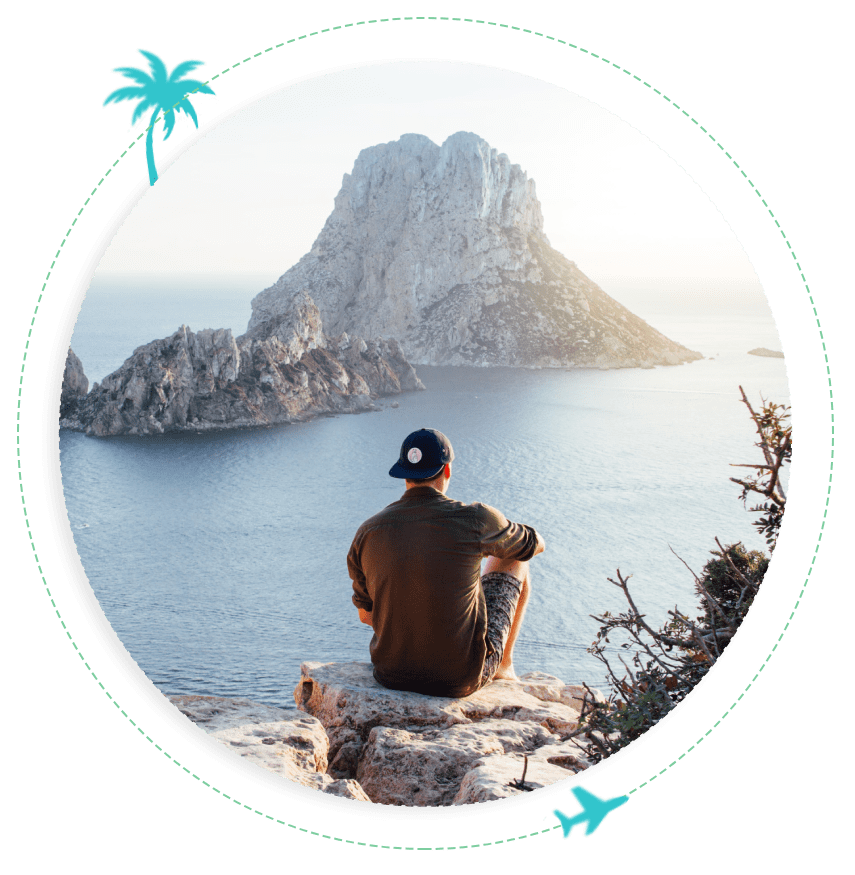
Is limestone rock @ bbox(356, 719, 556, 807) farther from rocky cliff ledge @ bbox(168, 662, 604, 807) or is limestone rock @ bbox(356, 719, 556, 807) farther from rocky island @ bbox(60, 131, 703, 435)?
rocky island @ bbox(60, 131, 703, 435)

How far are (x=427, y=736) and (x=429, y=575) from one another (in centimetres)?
55

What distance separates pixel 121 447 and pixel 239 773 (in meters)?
50.5

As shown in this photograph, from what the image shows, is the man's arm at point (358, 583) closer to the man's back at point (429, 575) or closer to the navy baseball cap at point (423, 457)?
the man's back at point (429, 575)

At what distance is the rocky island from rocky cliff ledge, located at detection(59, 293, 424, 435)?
0.10 m

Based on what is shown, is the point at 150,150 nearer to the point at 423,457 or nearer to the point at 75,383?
the point at 423,457

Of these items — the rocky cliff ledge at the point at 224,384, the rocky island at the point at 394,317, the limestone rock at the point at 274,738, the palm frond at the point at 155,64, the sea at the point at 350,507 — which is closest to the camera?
the palm frond at the point at 155,64

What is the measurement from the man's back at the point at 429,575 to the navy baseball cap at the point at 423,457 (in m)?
0.06

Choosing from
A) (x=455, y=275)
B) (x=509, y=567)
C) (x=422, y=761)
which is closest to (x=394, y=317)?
(x=455, y=275)

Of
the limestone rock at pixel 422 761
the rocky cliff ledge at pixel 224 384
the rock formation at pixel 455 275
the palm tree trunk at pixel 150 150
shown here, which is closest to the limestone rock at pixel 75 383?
the rocky cliff ledge at pixel 224 384

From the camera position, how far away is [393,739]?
93.9 inches

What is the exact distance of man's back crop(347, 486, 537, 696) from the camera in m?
2.35

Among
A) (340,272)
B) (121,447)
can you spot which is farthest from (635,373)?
(121,447)

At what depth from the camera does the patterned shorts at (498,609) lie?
2.68 metres

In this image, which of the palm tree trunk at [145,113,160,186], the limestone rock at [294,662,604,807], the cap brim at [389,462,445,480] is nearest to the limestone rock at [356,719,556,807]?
the limestone rock at [294,662,604,807]
